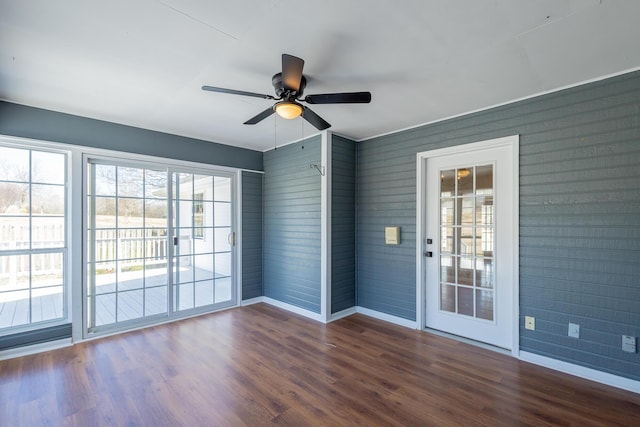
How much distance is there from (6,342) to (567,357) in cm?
552

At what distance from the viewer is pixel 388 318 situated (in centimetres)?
425

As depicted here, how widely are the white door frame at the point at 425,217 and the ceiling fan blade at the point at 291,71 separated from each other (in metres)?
2.26

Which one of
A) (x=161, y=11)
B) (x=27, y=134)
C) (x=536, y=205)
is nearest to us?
(x=161, y=11)

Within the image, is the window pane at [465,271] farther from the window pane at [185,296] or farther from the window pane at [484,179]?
the window pane at [185,296]

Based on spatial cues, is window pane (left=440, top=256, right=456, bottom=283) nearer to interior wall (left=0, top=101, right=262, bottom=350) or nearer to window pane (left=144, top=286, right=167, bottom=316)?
interior wall (left=0, top=101, right=262, bottom=350)

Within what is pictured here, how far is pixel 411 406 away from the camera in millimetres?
2363

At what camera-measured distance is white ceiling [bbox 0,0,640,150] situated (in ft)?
6.02

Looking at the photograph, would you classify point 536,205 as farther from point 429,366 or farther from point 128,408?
point 128,408

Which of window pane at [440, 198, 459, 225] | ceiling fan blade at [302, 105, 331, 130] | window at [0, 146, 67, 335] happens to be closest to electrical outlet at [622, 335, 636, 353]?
window pane at [440, 198, 459, 225]

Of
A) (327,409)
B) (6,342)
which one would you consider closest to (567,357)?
(327,409)

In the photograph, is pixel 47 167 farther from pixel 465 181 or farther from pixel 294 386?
pixel 465 181

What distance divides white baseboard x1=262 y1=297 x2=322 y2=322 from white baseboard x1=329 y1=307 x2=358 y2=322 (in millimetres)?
196

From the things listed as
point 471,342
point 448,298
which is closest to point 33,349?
point 448,298

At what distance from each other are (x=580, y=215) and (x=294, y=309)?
3706 millimetres
